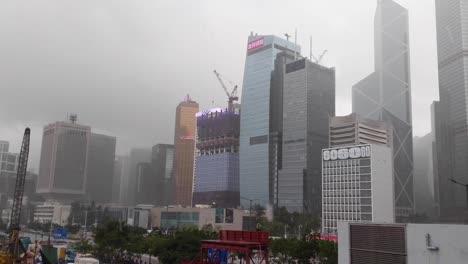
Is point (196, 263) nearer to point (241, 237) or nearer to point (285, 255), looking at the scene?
point (241, 237)

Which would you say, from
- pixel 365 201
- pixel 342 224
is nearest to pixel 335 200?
pixel 365 201

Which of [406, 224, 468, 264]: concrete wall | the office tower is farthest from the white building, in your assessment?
the office tower

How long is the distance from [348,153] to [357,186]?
1363 centimetres

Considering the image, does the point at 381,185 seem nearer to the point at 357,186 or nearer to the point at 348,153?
the point at 357,186

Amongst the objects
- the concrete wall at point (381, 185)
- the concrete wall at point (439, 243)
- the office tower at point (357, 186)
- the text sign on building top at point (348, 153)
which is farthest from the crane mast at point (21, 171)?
the text sign on building top at point (348, 153)

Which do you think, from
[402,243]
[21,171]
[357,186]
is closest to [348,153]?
[357,186]

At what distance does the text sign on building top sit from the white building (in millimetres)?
149739

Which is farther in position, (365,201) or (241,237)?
(365,201)

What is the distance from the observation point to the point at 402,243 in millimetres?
36281

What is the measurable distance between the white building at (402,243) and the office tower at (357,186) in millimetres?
144785

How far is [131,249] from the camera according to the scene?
265 feet

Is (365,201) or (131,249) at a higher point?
(365,201)

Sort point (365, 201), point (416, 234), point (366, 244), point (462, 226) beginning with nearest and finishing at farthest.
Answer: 1. point (462, 226)
2. point (416, 234)
3. point (366, 244)
4. point (365, 201)

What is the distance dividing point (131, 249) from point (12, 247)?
18362mm
